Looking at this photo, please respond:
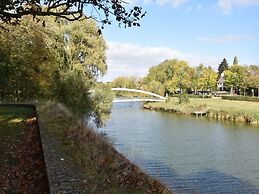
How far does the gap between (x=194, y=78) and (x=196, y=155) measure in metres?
58.6

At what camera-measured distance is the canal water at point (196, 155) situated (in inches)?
560

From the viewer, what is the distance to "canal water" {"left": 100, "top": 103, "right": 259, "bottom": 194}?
1423cm

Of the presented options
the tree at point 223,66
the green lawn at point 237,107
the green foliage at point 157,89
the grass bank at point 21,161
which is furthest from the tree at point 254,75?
the grass bank at point 21,161

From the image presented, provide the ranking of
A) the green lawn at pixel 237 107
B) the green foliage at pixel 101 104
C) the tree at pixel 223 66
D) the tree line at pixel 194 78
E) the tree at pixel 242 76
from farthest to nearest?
the tree at pixel 223 66 → the tree line at pixel 194 78 → the tree at pixel 242 76 → the green lawn at pixel 237 107 → the green foliage at pixel 101 104

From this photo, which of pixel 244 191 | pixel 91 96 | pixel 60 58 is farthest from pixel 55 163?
pixel 91 96

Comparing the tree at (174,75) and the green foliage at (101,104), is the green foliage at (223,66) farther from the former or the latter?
the green foliage at (101,104)

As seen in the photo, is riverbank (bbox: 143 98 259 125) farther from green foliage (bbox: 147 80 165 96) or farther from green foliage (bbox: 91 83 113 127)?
green foliage (bbox: 91 83 113 127)

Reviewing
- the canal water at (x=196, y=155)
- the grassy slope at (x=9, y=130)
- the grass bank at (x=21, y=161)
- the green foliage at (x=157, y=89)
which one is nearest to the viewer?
the grass bank at (x=21, y=161)

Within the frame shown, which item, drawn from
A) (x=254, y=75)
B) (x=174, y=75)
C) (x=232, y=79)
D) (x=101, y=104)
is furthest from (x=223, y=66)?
(x=101, y=104)

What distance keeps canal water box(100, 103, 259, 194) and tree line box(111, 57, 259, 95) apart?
38221 millimetres

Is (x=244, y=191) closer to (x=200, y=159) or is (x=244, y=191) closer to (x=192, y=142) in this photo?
(x=200, y=159)

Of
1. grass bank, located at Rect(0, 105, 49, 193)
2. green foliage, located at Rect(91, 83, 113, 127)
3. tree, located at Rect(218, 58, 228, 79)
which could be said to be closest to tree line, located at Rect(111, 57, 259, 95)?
tree, located at Rect(218, 58, 228, 79)

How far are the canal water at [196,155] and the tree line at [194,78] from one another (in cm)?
3822

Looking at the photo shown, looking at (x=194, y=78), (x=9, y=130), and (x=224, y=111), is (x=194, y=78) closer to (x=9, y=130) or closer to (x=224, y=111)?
(x=224, y=111)
